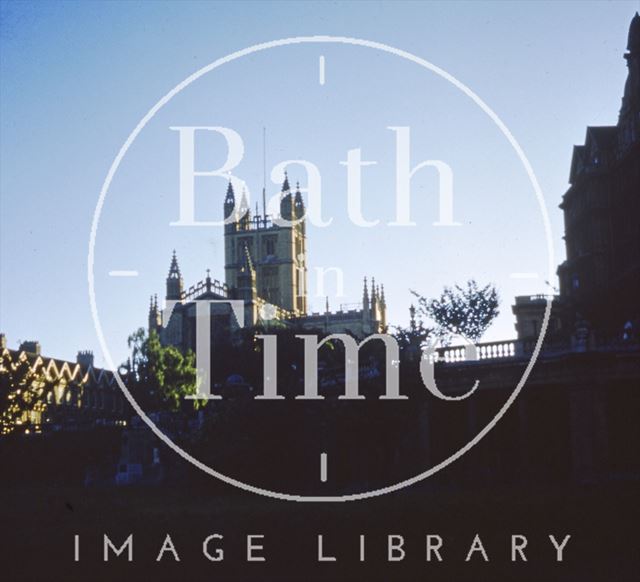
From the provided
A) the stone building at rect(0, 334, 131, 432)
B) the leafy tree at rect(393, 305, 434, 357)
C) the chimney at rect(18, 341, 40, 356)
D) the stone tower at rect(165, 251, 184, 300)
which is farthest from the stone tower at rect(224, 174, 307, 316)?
the leafy tree at rect(393, 305, 434, 357)

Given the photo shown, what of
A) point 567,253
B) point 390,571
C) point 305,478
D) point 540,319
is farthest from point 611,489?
point 540,319

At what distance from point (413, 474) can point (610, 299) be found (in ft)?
70.8

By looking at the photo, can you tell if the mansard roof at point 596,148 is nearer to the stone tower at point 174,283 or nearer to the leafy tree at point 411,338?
the leafy tree at point 411,338

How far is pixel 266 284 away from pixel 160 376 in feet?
237

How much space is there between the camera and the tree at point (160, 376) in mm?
97469

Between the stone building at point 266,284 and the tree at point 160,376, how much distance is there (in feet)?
93.9

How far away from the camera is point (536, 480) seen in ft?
130

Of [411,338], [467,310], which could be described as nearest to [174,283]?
[467,310]

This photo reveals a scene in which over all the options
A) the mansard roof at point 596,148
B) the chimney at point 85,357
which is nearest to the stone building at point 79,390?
the chimney at point 85,357

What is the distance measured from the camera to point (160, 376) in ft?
324

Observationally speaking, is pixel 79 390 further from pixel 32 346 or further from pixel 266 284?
pixel 266 284

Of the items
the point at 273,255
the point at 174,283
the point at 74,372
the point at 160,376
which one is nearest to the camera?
the point at 160,376

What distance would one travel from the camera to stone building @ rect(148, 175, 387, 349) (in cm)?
13388

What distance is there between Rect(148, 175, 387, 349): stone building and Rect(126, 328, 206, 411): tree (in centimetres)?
2863
